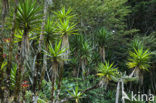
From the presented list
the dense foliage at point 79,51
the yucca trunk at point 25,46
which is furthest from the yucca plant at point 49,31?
the yucca trunk at point 25,46

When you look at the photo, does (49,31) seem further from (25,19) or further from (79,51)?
(79,51)

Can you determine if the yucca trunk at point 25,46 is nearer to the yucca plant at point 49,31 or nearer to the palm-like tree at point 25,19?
→ the palm-like tree at point 25,19

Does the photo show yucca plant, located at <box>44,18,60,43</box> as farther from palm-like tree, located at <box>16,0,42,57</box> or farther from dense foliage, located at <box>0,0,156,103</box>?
palm-like tree, located at <box>16,0,42,57</box>

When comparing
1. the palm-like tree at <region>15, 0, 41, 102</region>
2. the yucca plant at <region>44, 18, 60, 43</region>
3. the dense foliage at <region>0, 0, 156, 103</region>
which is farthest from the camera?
the yucca plant at <region>44, 18, 60, 43</region>

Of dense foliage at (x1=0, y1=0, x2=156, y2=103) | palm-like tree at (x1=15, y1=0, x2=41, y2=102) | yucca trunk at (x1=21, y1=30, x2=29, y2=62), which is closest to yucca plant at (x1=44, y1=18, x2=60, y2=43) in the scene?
dense foliage at (x1=0, y1=0, x2=156, y2=103)

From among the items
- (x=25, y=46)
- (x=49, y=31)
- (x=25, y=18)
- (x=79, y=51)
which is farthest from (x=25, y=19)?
(x=79, y=51)

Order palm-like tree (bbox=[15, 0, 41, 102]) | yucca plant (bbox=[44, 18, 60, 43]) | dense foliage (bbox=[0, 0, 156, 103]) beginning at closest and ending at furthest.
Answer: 1. palm-like tree (bbox=[15, 0, 41, 102])
2. dense foliage (bbox=[0, 0, 156, 103])
3. yucca plant (bbox=[44, 18, 60, 43])

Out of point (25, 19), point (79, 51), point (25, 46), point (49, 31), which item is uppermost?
point (25, 19)

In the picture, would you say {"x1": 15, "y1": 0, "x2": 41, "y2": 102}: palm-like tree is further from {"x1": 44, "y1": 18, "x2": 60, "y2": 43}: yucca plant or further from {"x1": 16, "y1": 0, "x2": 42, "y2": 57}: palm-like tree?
{"x1": 44, "y1": 18, "x2": 60, "y2": 43}: yucca plant

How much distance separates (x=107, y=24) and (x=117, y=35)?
40.2 inches

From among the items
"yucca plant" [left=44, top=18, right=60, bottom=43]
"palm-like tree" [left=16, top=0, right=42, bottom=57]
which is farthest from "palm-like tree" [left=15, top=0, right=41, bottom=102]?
"yucca plant" [left=44, top=18, right=60, bottom=43]

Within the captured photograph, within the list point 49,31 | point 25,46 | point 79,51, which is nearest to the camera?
point 25,46

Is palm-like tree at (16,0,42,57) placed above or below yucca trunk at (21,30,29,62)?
above

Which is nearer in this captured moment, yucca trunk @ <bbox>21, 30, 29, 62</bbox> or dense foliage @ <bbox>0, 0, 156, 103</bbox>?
yucca trunk @ <bbox>21, 30, 29, 62</bbox>
